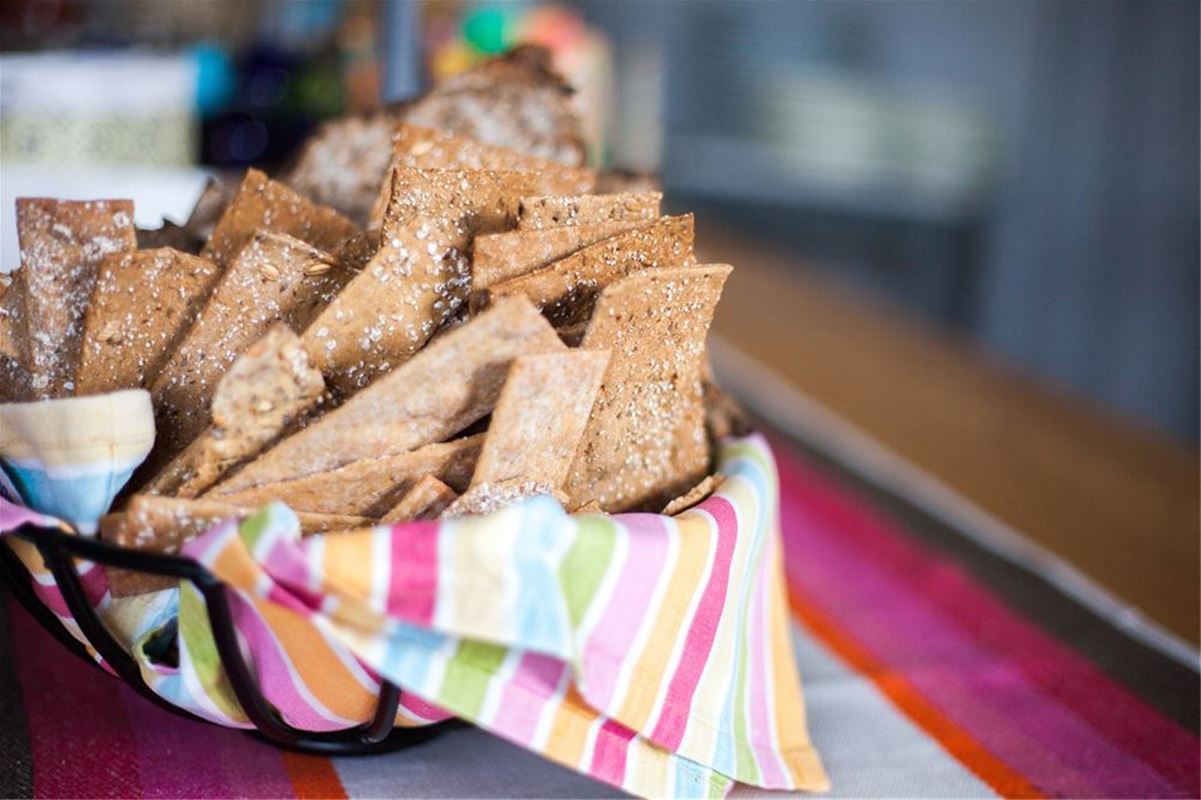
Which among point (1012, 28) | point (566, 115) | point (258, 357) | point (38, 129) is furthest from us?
point (1012, 28)

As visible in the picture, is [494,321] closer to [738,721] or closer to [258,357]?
[258,357]

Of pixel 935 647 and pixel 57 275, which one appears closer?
pixel 57 275

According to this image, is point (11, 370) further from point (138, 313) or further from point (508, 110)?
point (508, 110)

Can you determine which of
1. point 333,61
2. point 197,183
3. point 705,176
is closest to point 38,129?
point 197,183

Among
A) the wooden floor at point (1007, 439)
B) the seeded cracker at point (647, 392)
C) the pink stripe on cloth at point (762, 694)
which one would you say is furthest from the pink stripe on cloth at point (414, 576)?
the wooden floor at point (1007, 439)

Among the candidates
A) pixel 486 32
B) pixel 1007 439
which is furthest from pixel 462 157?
pixel 486 32
